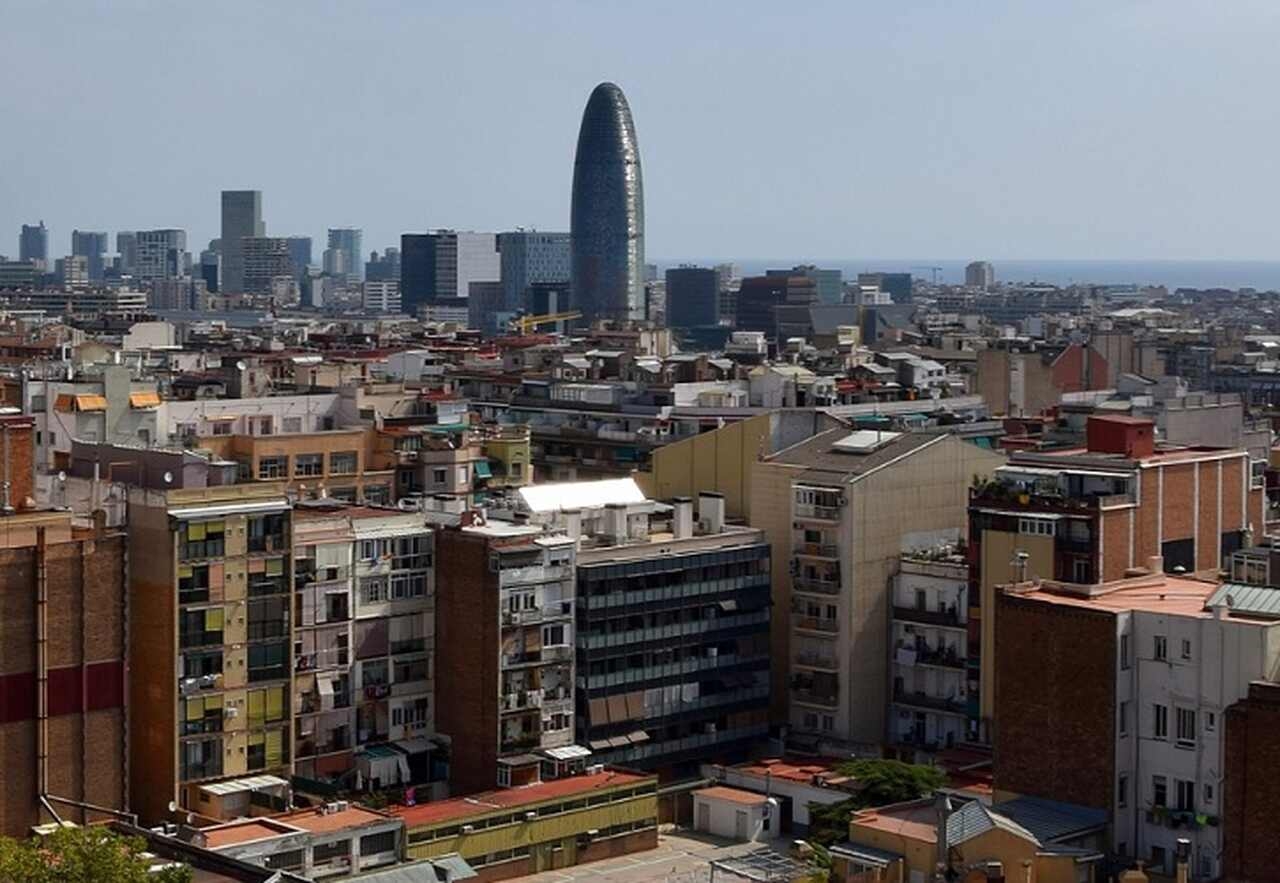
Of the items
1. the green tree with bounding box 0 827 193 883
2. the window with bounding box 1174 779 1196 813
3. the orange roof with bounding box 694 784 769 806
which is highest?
the green tree with bounding box 0 827 193 883

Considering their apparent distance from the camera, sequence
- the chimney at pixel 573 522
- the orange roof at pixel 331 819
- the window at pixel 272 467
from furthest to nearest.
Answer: the window at pixel 272 467 < the chimney at pixel 573 522 < the orange roof at pixel 331 819

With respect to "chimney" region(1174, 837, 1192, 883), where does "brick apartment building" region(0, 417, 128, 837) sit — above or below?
above

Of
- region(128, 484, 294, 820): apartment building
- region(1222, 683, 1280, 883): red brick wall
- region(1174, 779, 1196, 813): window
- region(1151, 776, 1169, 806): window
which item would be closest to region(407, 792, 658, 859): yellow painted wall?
region(128, 484, 294, 820): apartment building

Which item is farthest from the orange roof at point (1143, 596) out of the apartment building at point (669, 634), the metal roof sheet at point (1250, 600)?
the apartment building at point (669, 634)

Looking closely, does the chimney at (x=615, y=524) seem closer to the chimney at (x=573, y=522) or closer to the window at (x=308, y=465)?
the chimney at (x=573, y=522)

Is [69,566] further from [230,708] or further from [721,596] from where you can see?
[721,596]

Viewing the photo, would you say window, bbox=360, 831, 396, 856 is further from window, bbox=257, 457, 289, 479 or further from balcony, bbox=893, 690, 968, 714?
window, bbox=257, 457, 289, 479

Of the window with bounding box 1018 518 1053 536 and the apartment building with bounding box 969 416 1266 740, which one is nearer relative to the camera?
the apartment building with bounding box 969 416 1266 740

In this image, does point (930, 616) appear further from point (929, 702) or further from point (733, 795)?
point (733, 795)
